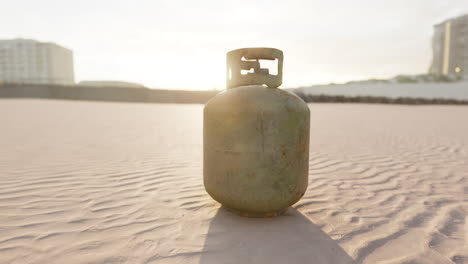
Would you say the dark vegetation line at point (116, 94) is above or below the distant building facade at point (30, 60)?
below

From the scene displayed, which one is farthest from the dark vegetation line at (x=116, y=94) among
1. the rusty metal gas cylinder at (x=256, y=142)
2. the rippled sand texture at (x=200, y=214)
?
the rusty metal gas cylinder at (x=256, y=142)

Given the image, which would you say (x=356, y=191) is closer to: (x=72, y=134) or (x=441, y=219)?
(x=441, y=219)

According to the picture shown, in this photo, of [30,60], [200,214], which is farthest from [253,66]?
[30,60]

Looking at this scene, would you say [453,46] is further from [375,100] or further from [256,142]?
[256,142]

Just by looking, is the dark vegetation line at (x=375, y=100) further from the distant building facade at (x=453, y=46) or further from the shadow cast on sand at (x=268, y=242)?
the shadow cast on sand at (x=268, y=242)

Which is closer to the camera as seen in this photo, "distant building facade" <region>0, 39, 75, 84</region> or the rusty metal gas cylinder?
the rusty metal gas cylinder

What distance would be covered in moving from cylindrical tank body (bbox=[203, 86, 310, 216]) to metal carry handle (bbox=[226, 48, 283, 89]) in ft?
0.49

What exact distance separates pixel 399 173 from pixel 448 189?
77 centimetres

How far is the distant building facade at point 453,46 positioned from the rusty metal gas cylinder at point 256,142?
48084mm

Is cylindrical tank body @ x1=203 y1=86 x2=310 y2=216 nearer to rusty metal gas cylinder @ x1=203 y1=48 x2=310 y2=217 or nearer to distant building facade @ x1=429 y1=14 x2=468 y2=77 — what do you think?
rusty metal gas cylinder @ x1=203 y1=48 x2=310 y2=217

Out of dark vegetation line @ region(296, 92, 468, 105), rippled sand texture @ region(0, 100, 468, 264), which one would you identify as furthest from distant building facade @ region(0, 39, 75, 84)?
rippled sand texture @ region(0, 100, 468, 264)

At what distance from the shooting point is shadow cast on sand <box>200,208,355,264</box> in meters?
2.18

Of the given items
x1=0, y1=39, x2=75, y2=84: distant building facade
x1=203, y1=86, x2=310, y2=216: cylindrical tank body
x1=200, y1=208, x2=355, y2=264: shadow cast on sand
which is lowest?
x1=200, y1=208, x2=355, y2=264: shadow cast on sand

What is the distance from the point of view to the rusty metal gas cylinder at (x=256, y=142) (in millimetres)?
2408
